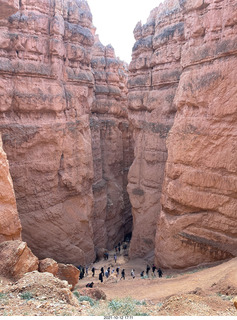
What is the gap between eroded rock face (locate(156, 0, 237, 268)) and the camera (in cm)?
1093

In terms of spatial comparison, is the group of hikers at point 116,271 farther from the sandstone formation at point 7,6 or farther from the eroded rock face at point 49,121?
the sandstone formation at point 7,6

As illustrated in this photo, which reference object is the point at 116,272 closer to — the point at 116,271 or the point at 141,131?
the point at 116,271

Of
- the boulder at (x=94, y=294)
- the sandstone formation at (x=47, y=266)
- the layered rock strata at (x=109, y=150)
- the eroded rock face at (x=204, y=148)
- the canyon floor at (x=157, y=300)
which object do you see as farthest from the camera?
the layered rock strata at (x=109, y=150)

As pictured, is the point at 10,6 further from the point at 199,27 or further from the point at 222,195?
the point at 222,195

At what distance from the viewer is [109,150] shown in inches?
958

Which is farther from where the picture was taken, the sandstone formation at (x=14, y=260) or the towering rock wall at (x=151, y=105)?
the towering rock wall at (x=151, y=105)

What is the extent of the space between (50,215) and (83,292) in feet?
23.7

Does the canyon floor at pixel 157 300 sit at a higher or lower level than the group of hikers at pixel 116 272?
higher

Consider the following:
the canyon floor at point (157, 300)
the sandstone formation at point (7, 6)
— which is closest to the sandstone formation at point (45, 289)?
the canyon floor at point (157, 300)

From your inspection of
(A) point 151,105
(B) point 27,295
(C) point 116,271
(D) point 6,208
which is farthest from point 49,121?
(B) point 27,295

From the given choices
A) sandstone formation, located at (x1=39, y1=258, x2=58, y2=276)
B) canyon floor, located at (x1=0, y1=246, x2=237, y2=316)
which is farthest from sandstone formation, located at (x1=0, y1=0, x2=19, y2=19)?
sandstone formation, located at (x1=39, y1=258, x2=58, y2=276)

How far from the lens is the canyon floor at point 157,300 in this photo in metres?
6.02

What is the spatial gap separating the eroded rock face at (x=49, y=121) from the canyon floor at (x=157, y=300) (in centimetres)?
593

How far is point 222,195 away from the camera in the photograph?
36.8 ft
